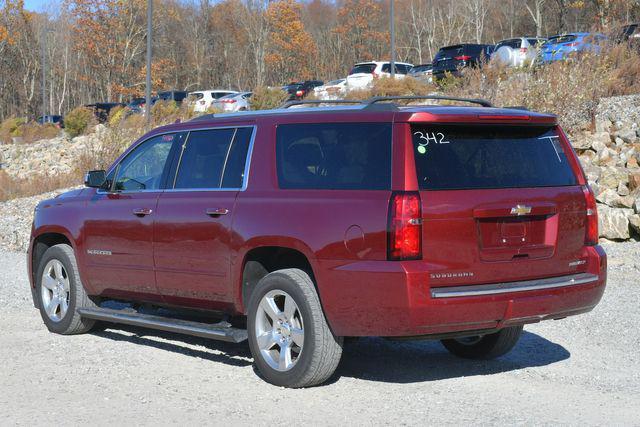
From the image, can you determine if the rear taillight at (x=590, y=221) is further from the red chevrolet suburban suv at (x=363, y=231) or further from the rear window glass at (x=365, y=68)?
the rear window glass at (x=365, y=68)

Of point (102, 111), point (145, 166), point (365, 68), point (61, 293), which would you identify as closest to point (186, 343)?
point (61, 293)

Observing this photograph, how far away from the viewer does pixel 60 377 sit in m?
6.62

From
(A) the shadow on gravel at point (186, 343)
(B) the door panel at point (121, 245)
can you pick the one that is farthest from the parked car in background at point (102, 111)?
(B) the door panel at point (121, 245)

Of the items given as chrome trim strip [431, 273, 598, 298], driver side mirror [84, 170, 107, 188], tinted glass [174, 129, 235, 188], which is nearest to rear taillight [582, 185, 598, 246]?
chrome trim strip [431, 273, 598, 298]

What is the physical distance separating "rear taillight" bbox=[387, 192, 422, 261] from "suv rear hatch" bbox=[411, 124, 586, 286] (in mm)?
51

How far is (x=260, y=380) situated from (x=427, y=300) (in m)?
1.58

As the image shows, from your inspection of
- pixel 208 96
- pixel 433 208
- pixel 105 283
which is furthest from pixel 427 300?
pixel 208 96

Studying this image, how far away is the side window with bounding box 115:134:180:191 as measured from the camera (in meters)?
7.54

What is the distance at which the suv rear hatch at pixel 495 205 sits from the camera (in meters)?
5.65

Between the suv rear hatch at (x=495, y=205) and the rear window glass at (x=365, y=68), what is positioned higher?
the rear window glass at (x=365, y=68)

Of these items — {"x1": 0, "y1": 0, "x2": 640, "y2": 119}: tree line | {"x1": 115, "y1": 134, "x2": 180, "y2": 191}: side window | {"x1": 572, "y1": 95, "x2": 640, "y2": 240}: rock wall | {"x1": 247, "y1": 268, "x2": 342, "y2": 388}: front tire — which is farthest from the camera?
{"x1": 0, "y1": 0, "x2": 640, "y2": 119}: tree line

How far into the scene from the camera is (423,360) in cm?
732

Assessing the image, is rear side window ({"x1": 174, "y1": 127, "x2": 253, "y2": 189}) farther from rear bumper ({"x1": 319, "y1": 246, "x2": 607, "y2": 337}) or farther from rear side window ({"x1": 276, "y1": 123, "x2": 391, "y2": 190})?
rear bumper ({"x1": 319, "y1": 246, "x2": 607, "y2": 337})

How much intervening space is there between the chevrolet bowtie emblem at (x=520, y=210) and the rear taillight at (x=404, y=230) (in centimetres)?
66
